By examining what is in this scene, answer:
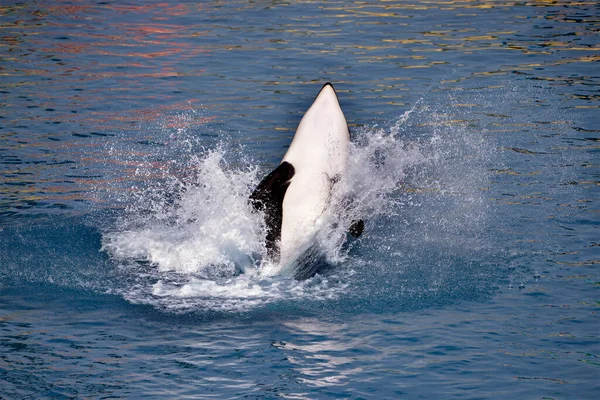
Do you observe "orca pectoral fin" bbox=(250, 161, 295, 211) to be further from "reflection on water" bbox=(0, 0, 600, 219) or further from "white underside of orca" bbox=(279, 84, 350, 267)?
"reflection on water" bbox=(0, 0, 600, 219)

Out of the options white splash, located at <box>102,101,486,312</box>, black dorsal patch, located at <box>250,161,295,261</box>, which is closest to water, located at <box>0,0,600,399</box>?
white splash, located at <box>102,101,486,312</box>

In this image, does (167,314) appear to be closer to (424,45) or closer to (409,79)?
(409,79)

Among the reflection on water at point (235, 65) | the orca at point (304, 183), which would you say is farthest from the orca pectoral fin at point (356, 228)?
the reflection on water at point (235, 65)

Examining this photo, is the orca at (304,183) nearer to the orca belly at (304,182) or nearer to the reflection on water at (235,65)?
the orca belly at (304,182)

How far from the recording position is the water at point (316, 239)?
683 centimetres

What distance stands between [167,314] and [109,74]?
10.8m

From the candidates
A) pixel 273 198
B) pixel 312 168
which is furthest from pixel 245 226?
pixel 312 168

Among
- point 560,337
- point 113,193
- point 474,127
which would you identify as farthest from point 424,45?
point 560,337

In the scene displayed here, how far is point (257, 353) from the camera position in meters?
6.95

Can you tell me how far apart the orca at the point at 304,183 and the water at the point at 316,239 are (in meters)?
0.18

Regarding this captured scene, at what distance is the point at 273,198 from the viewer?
349 inches

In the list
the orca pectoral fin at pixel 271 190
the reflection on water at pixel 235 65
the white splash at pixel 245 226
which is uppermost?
the reflection on water at pixel 235 65

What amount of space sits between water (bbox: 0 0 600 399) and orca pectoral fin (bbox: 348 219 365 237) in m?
0.11

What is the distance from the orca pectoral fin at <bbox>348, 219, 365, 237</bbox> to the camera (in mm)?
9133
